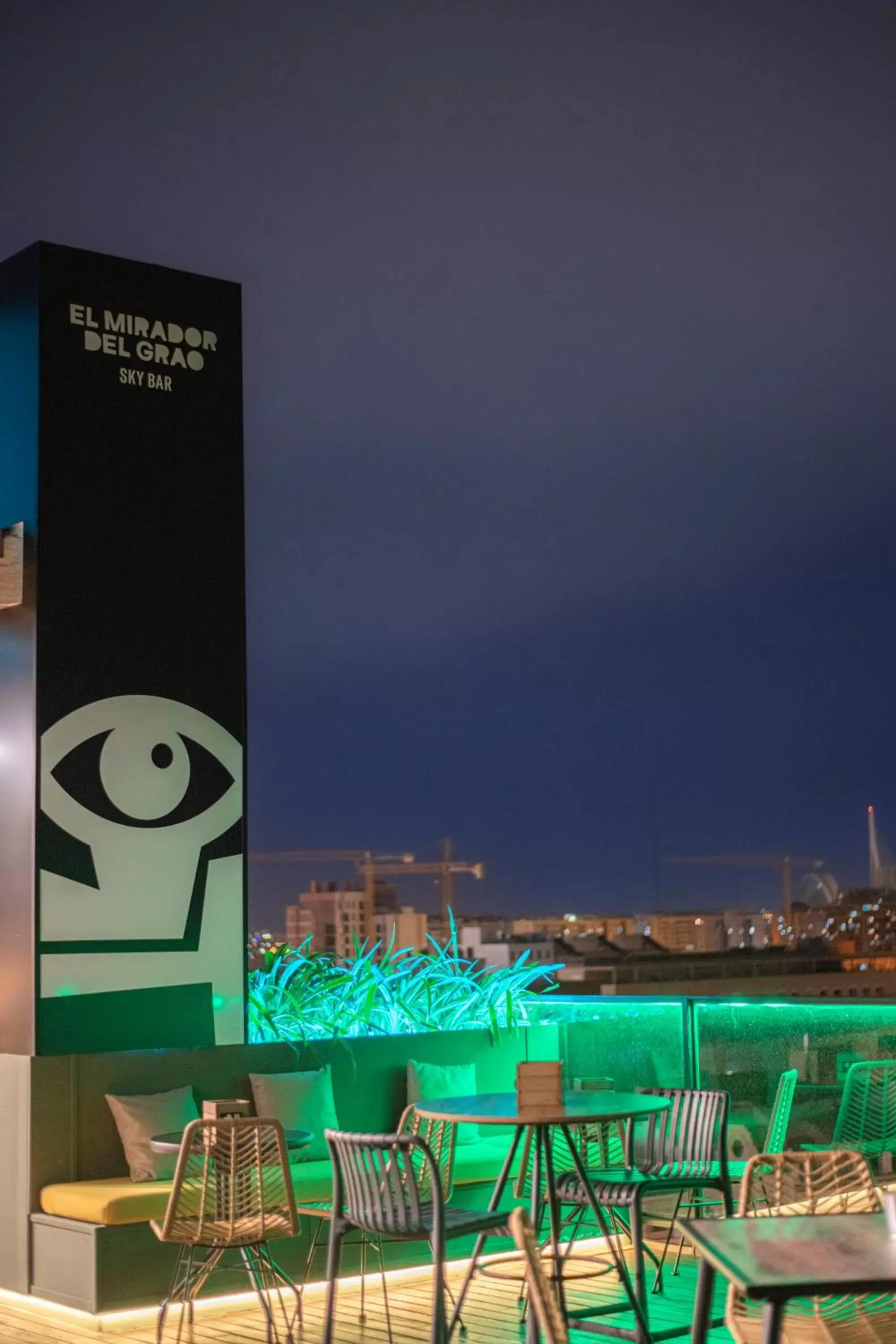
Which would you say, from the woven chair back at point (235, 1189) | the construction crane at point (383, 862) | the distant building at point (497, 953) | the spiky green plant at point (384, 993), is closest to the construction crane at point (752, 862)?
the construction crane at point (383, 862)

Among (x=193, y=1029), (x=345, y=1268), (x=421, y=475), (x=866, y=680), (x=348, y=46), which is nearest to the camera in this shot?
(x=345, y=1268)

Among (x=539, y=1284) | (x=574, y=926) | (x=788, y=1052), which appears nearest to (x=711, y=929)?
(x=574, y=926)

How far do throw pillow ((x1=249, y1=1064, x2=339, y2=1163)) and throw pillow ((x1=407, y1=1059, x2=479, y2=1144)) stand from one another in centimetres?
49

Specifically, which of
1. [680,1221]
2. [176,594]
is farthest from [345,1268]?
[680,1221]

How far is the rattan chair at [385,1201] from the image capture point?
5387 millimetres

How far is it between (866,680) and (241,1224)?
1185 inches

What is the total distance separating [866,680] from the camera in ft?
113

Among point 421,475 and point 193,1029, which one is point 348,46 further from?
point 421,475

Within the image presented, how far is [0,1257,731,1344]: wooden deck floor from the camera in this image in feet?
20.6

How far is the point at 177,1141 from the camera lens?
6547mm

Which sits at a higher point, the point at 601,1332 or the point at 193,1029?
the point at 193,1029

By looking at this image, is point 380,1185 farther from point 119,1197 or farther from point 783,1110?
point 783,1110

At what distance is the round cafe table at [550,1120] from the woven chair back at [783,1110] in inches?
58.4

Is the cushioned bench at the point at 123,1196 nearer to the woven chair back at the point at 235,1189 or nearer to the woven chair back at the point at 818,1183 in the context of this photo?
the woven chair back at the point at 235,1189
